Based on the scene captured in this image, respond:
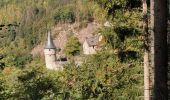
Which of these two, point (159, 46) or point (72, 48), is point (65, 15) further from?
point (159, 46)

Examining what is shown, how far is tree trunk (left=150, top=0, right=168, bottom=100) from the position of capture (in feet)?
17.1

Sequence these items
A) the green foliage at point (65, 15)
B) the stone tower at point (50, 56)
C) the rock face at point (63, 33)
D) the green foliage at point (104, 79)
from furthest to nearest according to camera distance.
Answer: the green foliage at point (65, 15)
the rock face at point (63, 33)
the stone tower at point (50, 56)
the green foliage at point (104, 79)

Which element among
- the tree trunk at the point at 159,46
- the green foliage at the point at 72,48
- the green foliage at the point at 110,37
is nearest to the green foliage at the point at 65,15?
the green foliage at the point at 72,48

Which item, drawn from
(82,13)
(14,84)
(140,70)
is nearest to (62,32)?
(82,13)

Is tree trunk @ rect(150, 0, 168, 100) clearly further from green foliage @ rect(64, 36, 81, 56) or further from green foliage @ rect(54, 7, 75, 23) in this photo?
green foliage @ rect(54, 7, 75, 23)

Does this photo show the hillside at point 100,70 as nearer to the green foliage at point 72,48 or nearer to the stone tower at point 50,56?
the stone tower at point 50,56

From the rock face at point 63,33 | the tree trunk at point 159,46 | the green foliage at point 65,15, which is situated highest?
the green foliage at point 65,15

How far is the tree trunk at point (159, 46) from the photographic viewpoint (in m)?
5.22

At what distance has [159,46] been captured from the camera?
206 inches

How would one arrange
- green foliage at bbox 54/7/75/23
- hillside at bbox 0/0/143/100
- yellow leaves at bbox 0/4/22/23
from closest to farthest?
hillside at bbox 0/0/143/100
green foliage at bbox 54/7/75/23
yellow leaves at bbox 0/4/22/23

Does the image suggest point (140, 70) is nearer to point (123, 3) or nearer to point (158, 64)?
point (123, 3)

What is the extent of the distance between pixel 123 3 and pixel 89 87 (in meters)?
8.79

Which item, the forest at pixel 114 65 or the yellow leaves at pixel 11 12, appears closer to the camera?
the forest at pixel 114 65

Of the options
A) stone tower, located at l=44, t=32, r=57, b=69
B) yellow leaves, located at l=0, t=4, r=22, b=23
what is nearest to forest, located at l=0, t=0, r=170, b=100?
stone tower, located at l=44, t=32, r=57, b=69
